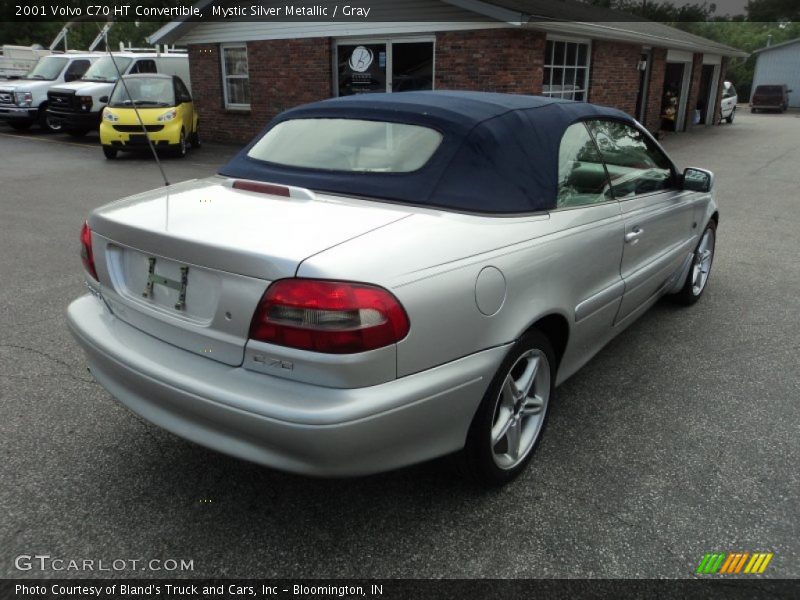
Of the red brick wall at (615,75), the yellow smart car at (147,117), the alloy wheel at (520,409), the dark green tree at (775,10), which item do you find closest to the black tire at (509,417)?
the alloy wheel at (520,409)

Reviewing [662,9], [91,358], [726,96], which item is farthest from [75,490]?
[662,9]

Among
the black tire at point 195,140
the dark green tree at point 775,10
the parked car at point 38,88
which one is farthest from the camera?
the dark green tree at point 775,10

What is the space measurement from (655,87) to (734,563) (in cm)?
1878

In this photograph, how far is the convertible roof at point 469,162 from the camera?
2609mm

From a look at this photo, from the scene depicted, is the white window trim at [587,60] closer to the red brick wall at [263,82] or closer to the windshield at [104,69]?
the red brick wall at [263,82]

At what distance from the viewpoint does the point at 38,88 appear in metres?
17.6

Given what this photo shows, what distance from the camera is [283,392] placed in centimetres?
204

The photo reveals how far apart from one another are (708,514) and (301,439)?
66.2 inches

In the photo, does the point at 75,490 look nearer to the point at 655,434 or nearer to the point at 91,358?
the point at 91,358

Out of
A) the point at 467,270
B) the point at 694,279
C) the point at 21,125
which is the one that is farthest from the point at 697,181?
the point at 21,125

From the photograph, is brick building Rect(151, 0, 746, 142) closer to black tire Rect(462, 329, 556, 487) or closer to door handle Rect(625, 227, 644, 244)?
door handle Rect(625, 227, 644, 244)

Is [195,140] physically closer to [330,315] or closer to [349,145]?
[349,145]

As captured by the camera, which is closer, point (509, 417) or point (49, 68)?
point (509, 417)

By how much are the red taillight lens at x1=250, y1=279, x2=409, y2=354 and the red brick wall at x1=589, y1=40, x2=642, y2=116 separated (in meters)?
14.7
